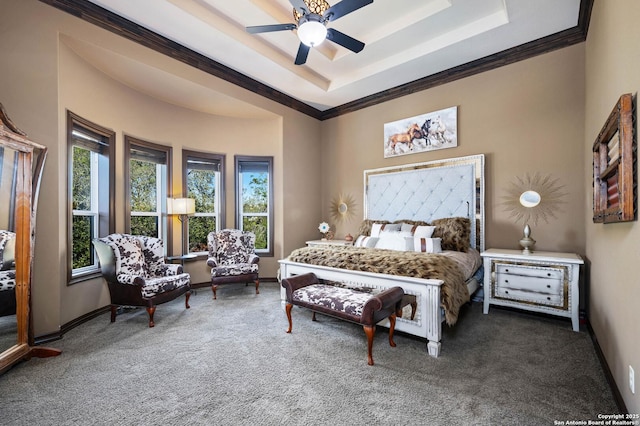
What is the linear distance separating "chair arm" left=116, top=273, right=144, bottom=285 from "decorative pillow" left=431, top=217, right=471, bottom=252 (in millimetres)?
3694

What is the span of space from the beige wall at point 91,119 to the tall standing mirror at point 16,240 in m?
0.38

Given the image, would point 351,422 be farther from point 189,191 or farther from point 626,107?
point 189,191

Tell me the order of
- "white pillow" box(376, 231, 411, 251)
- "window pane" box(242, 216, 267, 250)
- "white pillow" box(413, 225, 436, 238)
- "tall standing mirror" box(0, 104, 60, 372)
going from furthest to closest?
"window pane" box(242, 216, 267, 250)
"white pillow" box(413, 225, 436, 238)
"white pillow" box(376, 231, 411, 251)
"tall standing mirror" box(0, 104, 60, 372)

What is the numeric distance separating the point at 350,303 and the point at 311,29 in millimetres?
2505

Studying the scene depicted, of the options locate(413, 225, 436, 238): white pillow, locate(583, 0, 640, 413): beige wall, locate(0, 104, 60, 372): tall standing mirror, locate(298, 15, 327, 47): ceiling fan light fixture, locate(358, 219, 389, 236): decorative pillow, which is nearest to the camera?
locate(583, 0, 640, 413): beige wall

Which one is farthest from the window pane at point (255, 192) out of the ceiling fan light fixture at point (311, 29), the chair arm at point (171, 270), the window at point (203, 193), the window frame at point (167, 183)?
the ceiling fan light fixture at point (311, 29)

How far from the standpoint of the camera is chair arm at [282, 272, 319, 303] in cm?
291

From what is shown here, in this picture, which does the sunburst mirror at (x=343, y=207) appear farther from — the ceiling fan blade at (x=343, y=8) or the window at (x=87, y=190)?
the window at (x=87, y=190)

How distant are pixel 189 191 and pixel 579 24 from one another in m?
5.85

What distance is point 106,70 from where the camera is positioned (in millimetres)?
3551

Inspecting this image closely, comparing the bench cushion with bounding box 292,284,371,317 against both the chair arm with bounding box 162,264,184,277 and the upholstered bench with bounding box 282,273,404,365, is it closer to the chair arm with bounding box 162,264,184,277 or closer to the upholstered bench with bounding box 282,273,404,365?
the upholstered bench with bounding box 282,273,404,365

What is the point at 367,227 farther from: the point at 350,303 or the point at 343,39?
the point at 343,39

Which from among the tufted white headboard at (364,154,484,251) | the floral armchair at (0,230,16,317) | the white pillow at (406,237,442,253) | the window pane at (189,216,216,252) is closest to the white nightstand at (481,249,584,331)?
the white pillow at (406,237,442,253)

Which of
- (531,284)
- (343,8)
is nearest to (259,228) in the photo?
(343,8)
